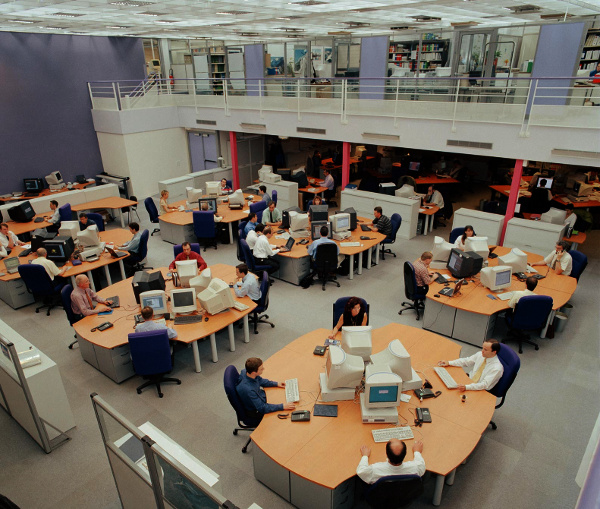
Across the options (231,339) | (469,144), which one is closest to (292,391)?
(231,339)

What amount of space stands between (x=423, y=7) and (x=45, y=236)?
9.52m

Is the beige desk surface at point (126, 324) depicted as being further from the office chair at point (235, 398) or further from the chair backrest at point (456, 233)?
the chair backrest at point (456, 233)

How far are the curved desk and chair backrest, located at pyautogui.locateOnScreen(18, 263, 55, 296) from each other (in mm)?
6259

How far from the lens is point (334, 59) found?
44.2 ft

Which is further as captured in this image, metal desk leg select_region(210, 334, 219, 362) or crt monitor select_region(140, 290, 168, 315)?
metal desk leg select_region(210, 334, 219, 362)

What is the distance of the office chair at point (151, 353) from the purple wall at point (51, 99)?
10556 millimetres

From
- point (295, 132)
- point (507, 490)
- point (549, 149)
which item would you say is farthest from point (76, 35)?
point (507, 490)

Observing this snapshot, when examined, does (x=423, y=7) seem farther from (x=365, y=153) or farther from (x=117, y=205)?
(x=117, y=205)

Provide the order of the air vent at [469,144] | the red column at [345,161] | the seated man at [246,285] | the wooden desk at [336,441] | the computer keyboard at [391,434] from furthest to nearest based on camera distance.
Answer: the red column at [345,161] → the air vent at [469,144] → the seated man at [246,285] → the computer keyboard at [391,434] → the wooden desk at [336,441]

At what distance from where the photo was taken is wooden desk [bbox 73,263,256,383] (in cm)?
550

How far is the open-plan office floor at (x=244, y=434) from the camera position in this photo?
4.20 meters

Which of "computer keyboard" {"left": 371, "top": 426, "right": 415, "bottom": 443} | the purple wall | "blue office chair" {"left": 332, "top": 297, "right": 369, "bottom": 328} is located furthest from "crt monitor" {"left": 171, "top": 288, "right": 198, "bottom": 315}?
the purple wall

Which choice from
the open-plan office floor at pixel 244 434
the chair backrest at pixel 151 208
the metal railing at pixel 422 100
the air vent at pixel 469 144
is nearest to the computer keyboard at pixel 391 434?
the open-plan office floor at pixel 244 434

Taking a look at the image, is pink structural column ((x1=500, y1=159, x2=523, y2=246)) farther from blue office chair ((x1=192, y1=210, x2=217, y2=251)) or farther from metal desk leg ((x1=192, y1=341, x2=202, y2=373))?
metal desk leg ((x1=192, y1=341, x2=202, y2=373))
